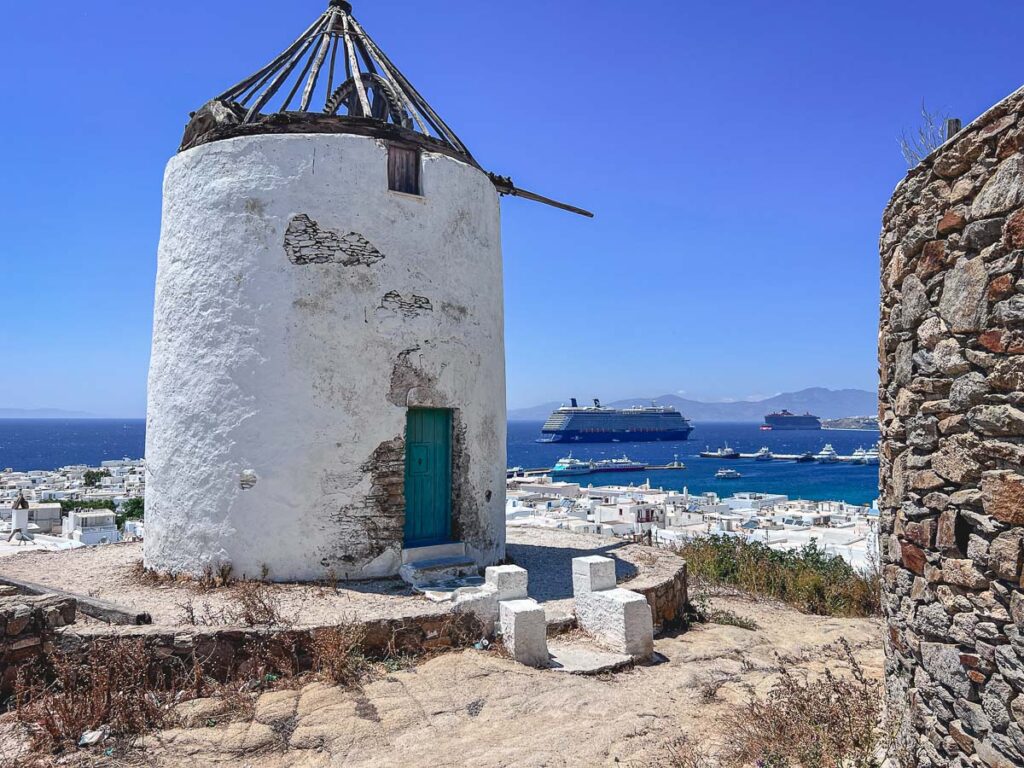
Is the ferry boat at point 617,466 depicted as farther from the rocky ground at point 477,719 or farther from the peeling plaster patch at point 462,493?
the rocky ground at point 477,719

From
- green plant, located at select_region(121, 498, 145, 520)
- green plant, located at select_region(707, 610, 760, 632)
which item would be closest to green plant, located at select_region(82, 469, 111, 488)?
green plant, located at select_region(121, 498, 145, 520)

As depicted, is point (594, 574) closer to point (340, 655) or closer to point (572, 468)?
point (340, 655)

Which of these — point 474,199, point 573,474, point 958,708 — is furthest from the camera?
point 573,474

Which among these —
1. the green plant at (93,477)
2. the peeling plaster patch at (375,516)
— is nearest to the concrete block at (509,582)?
the peeling plaster patch at (375,516)

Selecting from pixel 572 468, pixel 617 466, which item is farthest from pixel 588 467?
pixel 617 466

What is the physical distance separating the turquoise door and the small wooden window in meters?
2.83

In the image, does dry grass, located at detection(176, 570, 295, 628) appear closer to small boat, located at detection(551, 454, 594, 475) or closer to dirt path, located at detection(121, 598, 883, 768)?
dirt path, located at detection(121, 598, 883, 768)

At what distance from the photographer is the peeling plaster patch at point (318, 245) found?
864 centimetres

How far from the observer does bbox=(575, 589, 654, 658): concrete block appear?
693cm

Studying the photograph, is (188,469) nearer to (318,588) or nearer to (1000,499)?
(318,588)

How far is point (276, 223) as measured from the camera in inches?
341

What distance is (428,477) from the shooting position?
9227mm

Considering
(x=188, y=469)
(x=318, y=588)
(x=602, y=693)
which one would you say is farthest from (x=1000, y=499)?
(x=188, y=469)

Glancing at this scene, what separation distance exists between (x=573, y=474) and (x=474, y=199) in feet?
249
